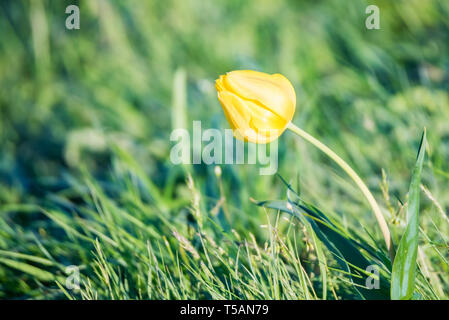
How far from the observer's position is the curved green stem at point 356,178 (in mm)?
623

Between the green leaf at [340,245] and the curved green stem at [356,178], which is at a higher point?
the curved green stem at [356,178]

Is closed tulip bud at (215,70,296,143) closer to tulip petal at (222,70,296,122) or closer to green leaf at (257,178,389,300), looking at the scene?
tulip petal at (222,70,296,122)

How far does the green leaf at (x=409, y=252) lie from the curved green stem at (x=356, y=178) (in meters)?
0.05

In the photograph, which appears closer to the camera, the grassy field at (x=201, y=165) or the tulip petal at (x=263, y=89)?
the tulip petal at (x=263, y=89)

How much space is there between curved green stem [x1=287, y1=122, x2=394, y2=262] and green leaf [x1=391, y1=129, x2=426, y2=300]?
46mm

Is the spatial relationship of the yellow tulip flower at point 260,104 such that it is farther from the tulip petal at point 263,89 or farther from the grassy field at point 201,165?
the grassy field at point 201,165

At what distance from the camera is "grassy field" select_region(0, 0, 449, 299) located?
790 mm

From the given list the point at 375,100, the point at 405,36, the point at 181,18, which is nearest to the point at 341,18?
the point at 405,36

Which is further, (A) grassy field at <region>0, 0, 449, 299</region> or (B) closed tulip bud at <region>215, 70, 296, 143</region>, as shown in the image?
(A) grassy field at <region>0, 0, 449, 299</region>

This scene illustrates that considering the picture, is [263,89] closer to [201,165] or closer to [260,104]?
[260,104]

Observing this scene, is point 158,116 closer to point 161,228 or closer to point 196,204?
point 161,228

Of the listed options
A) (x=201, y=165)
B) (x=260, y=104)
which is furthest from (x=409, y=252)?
(x=201, y=165)

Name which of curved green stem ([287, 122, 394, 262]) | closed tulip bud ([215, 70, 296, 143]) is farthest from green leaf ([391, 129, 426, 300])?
closed tulip bud ([215, 70, 296, 143])

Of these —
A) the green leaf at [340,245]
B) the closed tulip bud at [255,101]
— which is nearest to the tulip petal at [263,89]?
the closed tulip bud at [255,101]
